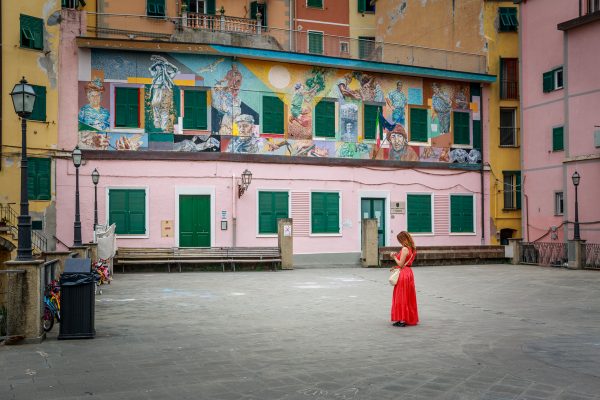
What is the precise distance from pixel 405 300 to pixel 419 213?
17.6m

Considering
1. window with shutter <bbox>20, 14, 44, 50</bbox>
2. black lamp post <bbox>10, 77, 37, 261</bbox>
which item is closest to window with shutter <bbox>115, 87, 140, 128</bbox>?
window with shutter <bbox>20, 14, 44, 50</bbox>

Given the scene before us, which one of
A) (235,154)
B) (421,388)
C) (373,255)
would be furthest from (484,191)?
(421,388)

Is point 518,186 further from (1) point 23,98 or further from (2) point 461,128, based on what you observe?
(1) point 23,98


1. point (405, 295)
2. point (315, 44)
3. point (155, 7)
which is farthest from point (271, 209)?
point (405, 295)

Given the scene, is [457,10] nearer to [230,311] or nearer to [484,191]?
[484,191]

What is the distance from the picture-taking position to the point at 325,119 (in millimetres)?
26156

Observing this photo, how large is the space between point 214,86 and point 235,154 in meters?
2.70

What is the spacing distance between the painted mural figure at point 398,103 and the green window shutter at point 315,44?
11.9 feet

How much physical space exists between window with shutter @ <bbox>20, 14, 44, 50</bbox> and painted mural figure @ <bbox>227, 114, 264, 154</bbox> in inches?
296

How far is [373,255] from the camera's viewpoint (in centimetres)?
2438

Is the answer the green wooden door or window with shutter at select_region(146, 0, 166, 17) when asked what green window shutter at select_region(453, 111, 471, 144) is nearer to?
the green wooden door

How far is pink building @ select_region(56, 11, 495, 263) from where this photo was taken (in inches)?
912

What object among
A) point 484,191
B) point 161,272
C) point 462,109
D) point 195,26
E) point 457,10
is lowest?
point 161,272

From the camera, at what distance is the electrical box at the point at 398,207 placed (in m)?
27.3
